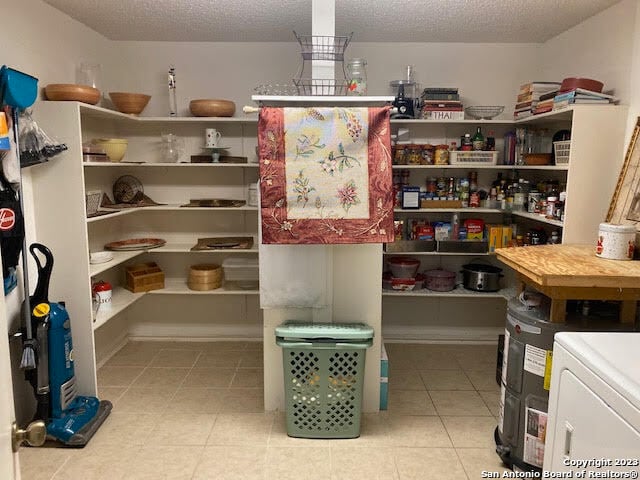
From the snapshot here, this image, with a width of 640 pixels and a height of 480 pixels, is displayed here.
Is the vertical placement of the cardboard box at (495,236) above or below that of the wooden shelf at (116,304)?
above

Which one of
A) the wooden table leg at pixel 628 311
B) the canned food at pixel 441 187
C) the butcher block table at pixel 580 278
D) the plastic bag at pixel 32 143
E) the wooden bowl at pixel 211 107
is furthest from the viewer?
the canned food at pixel 441 187

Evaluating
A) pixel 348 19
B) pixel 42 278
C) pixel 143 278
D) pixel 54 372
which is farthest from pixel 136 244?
pixel 348 19

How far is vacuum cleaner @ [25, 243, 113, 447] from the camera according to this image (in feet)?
7.82

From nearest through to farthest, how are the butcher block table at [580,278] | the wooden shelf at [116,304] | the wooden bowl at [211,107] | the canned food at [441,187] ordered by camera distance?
the butcher block table at [580,278] → the wooden shelf at [116,304] → the wooden bowl at [211,107] → the canned food at [441,187]

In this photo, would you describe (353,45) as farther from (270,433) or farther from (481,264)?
(270,433)

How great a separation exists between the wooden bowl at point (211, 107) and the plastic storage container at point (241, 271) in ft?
3.62

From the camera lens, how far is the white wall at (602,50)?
2.65 m

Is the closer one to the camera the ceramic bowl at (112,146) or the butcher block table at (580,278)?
the butcher block table at (580,278)

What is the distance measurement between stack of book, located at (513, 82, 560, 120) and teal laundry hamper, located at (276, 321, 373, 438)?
1850 millimetres

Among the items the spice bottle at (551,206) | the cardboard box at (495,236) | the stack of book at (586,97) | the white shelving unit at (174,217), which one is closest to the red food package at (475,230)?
the cardboard box at (495,236)

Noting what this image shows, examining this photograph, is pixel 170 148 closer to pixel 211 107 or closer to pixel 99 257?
pixel 211 107

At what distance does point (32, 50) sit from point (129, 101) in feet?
2.49

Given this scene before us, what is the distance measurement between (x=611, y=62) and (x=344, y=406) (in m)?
2.47

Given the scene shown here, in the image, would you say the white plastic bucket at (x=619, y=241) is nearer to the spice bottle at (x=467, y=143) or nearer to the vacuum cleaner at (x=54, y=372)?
the spice bottle at (x=467, y=143)
